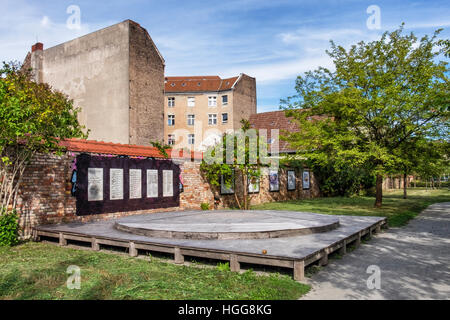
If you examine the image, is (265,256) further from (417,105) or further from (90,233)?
(417,105)

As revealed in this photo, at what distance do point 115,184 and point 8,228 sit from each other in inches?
149

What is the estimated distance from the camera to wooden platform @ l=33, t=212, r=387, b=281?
5.66 m

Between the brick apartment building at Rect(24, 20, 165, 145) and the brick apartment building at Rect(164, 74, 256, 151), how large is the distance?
16.9m

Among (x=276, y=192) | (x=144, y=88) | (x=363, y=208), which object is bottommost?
(x=363, y=208)

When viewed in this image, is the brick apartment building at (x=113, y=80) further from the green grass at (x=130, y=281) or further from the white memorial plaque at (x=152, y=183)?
the green grass at (x=130, y=281)

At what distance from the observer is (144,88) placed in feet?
86.2

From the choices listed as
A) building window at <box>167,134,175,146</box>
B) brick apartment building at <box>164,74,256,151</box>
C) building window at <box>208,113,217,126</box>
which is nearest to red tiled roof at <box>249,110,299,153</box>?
brick apartment building at <box>164,74,256,151</box>

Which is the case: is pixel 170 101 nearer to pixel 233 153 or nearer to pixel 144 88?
pixel 144 88

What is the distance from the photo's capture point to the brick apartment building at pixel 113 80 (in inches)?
977

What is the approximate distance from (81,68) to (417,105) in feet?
72.7

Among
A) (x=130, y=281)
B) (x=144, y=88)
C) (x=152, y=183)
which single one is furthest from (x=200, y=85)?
(x=130, y=281)

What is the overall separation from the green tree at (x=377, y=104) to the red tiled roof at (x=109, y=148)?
762cm

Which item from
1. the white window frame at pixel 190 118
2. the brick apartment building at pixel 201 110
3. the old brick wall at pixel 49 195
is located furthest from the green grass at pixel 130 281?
the white window frame at pixel 190 118
